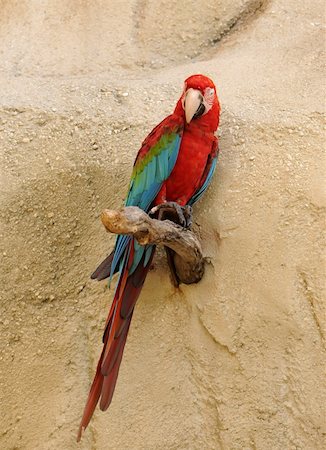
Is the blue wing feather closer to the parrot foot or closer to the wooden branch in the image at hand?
the parrot foot

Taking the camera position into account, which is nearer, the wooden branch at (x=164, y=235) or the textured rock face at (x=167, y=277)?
the wooden branch at (x=164, y=235)

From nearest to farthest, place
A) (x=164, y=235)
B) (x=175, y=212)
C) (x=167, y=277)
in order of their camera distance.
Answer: (x=164, y=235), (x=175, y=212), (x=167, y=277)

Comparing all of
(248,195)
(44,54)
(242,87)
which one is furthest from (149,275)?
(44,54)

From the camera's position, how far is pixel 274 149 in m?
2.12

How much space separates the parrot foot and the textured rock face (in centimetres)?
11

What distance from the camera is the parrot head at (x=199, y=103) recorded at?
6.46ft

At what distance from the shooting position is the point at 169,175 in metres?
1.98

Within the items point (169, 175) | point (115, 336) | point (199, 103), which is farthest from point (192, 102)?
point (115, 336)

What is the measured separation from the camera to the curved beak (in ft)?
6.44

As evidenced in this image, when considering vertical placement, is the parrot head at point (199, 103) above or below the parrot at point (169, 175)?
above

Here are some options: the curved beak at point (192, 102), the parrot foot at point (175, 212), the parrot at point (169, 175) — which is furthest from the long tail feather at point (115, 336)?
the curved beak at point (192, 102)

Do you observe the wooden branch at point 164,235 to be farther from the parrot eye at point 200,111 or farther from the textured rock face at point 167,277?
the parrot eye at point 200,111

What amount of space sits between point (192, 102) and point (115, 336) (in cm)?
65

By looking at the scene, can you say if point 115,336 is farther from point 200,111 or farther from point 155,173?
point 200,111
